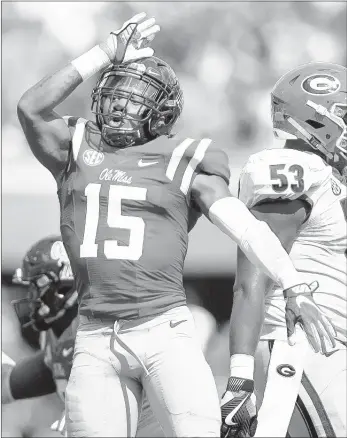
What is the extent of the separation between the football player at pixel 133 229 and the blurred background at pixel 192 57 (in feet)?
11.0

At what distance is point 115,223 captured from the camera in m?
2.58

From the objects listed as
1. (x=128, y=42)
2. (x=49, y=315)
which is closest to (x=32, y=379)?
(x=49, y=315)

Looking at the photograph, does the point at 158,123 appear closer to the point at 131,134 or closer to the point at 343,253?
the point at 131,134

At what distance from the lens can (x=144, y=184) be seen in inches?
102

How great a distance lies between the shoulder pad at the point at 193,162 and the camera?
2.61 metres

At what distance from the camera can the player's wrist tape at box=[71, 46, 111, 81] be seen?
271cm

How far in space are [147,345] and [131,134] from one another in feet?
1.99

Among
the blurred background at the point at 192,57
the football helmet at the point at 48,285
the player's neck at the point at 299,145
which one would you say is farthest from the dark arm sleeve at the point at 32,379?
the player's neck at the point at 299,145

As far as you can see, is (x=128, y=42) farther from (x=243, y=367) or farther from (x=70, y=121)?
(x=243, y=367)

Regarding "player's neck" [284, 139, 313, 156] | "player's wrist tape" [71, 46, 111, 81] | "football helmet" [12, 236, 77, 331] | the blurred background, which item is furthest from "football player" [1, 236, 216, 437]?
"player's wrist tape" [71, 46, 111, 81]

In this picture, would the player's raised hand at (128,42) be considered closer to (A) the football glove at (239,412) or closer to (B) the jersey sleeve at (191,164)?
(B) the jersey sleeve at (191,164)

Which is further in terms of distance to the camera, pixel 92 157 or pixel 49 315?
pixel 49 315

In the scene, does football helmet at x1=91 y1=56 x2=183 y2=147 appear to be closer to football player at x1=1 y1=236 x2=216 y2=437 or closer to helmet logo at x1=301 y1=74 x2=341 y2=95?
helmet logo at x1=301 y1=74 x2=341 y2=95

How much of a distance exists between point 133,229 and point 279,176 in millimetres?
456
